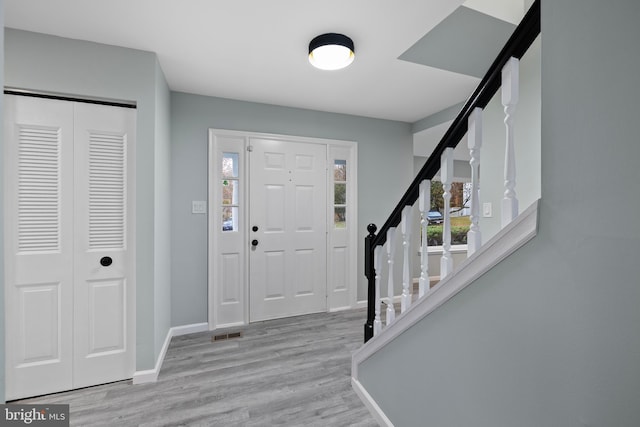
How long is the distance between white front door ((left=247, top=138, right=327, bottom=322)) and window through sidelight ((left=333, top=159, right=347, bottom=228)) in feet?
0.51

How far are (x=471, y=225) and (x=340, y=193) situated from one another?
8.38 ft

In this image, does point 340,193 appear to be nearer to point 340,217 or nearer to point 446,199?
point 340,217

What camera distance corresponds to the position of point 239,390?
2055 millimetres

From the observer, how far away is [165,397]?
1977 mm

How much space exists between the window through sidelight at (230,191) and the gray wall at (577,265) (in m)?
2.64

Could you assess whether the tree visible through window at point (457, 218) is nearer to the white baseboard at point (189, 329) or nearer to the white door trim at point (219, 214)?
the white door trim at point (219, 214)

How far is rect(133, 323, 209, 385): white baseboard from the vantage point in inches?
83.7

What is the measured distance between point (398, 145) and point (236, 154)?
2.14 m

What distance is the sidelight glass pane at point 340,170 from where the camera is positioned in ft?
12.0

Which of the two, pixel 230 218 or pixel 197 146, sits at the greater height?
pixel 197 146

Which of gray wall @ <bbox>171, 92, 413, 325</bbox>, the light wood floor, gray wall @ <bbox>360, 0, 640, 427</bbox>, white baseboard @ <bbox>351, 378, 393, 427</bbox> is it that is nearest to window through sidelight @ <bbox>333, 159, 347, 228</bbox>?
gray wall @ <bbox>171, 92, 413, 325</bbox>

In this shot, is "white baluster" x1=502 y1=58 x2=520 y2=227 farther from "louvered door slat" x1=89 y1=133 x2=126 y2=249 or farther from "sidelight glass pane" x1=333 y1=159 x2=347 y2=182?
"sidelight glass pane" x1=333 y1=159 x2=347 y2=182

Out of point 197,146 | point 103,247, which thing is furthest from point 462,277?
point 197,146

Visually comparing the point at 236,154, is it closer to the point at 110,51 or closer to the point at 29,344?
the point at 110,51
